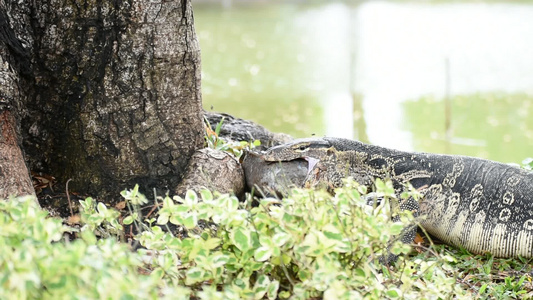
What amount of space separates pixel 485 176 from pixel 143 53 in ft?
6.86

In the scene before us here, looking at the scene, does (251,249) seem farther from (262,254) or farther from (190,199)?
(190,199)

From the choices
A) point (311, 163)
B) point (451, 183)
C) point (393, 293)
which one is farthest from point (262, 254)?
point (451, 183)

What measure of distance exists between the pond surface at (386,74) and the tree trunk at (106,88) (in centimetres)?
585

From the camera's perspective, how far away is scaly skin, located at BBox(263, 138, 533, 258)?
3754 millimetres

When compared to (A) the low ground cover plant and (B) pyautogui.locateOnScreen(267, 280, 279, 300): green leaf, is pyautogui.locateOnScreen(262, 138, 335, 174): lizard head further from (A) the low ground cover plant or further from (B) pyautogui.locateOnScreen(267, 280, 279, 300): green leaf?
→ (B) pyautogui.locateOnScreen(267, 280, 279, 300): green leaf

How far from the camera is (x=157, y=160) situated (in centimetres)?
357

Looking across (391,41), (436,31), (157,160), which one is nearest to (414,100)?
(391,41)

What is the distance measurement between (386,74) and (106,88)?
10784 millimetres

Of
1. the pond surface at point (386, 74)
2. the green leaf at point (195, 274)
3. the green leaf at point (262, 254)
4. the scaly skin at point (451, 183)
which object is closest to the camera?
the green leaf at point (262, 254)

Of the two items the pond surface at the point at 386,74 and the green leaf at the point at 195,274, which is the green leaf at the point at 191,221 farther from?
the pond surface at the point at 386,74

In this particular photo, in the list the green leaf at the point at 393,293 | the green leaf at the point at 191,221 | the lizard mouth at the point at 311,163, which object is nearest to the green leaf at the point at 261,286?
the green leaf at the point at 191,221

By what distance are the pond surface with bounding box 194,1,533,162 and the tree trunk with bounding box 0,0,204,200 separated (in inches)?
230

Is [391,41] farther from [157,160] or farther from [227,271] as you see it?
[227,271]

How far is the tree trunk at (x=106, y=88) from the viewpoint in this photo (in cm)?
335
